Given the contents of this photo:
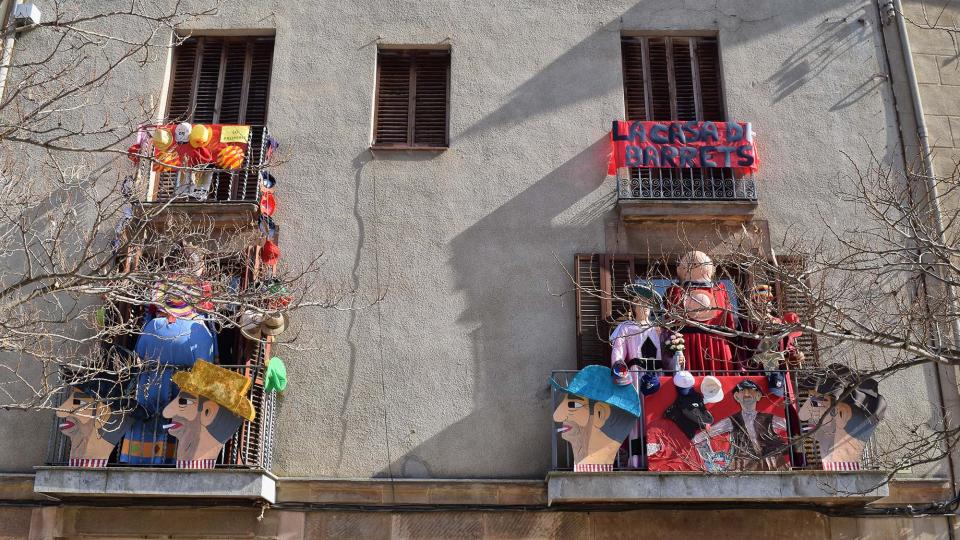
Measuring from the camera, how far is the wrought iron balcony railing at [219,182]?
12.8m

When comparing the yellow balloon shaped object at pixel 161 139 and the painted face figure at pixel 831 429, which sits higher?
the yellow balloon shaped object at pixel 161 139

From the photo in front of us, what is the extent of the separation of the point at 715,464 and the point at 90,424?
6625mm

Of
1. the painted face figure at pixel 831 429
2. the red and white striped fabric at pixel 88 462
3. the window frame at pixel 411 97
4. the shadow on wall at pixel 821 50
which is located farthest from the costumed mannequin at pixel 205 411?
the shadow on wall at pixel 821 50

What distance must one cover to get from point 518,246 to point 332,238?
227 centimetres

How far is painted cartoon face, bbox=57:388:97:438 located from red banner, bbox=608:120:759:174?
21.9 ft

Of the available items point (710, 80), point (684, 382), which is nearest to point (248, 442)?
point (684, 382)

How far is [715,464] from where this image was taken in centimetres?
1098

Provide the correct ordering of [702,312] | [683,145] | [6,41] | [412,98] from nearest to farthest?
[702,312] → [683,145] → [6,41] → [412,98]

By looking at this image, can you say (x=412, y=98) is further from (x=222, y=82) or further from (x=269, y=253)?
(x=269, y=253)

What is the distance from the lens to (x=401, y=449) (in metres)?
11.9

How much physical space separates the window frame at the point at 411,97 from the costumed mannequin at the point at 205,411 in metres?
3.70

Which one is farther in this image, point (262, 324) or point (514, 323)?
point (514, 323)

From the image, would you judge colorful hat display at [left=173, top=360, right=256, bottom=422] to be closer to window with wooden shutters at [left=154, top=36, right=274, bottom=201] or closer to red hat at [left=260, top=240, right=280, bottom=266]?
red hat at [left=260, top=240, right=280, bottom=266]

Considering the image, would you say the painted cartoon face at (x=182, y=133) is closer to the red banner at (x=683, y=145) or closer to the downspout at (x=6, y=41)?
the downspout at (x=6, y=41)
